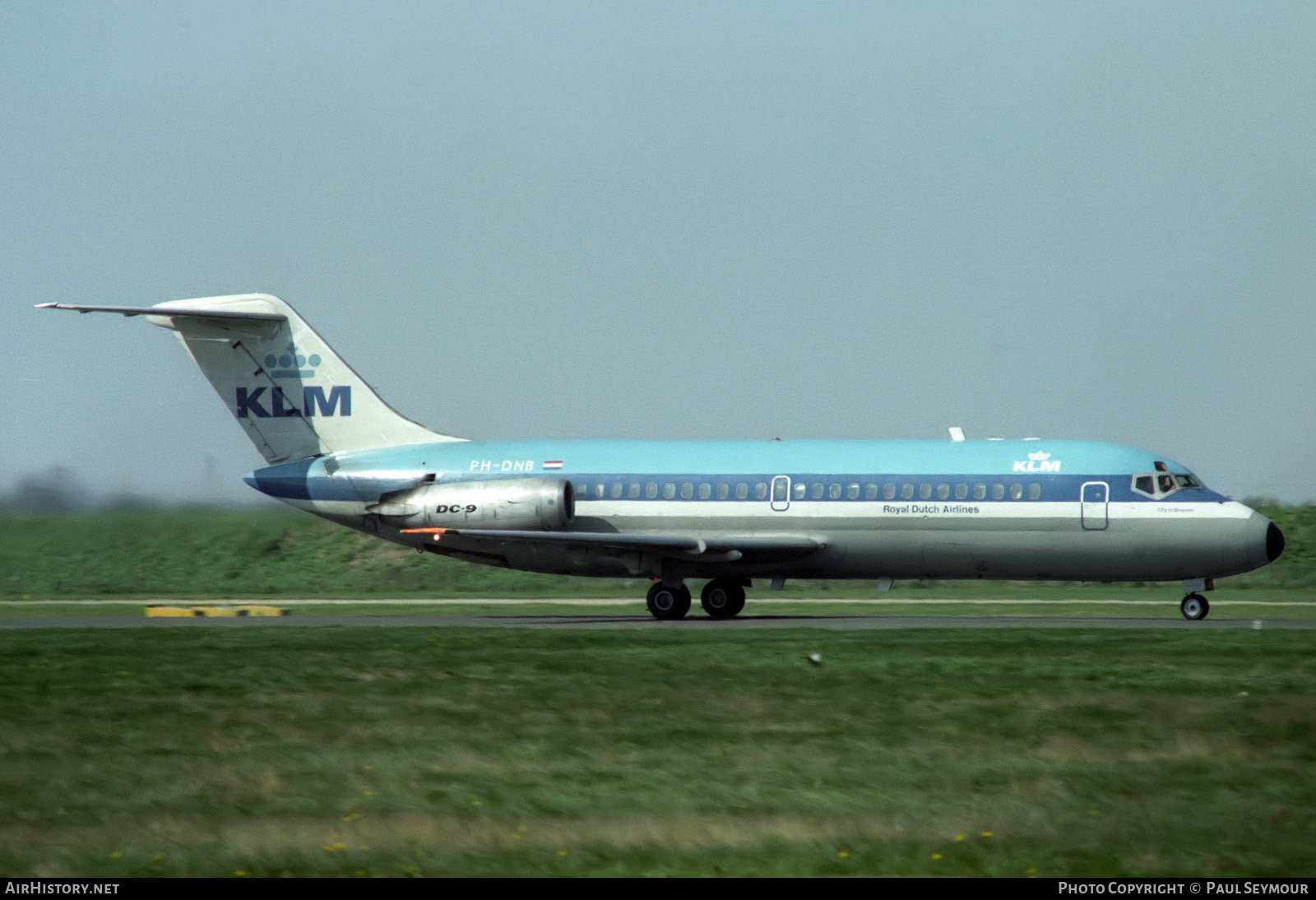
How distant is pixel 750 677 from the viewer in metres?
20.8

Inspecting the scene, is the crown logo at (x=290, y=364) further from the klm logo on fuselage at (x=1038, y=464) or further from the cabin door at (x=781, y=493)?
the klm logo on fuselage at (x=1038, y=464)

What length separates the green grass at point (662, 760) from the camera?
11594 millimetres

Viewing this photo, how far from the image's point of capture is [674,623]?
32938 millimetres

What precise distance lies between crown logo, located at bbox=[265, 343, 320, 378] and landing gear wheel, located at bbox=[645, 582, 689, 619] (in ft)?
33.9

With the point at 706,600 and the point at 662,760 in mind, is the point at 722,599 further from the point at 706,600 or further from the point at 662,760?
the point at 662,760

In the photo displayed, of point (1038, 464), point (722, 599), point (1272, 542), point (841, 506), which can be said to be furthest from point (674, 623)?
point (1272, 542)

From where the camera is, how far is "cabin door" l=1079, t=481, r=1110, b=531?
32.2 meters

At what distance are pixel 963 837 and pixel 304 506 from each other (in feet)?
92.6

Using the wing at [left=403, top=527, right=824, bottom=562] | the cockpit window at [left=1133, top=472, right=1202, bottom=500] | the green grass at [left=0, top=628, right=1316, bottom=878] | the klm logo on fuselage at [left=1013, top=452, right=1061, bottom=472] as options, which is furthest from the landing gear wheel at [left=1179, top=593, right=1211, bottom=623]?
the wing at [left=403, top=527, right=824, bottom=562]

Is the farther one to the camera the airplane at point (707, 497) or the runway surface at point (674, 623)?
the airplane at point (707, 497)

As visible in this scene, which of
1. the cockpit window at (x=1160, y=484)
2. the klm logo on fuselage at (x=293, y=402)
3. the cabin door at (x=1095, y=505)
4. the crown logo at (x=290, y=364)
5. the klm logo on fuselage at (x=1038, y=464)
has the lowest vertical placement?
the cabin door at (x=1095, y=505)

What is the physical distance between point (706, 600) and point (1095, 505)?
28.6 ft

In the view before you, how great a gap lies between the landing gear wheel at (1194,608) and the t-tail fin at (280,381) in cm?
1695

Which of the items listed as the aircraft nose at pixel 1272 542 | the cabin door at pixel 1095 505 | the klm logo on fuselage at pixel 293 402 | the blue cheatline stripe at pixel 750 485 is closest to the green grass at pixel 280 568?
the klm logo on fuselage at pixel 293 402
